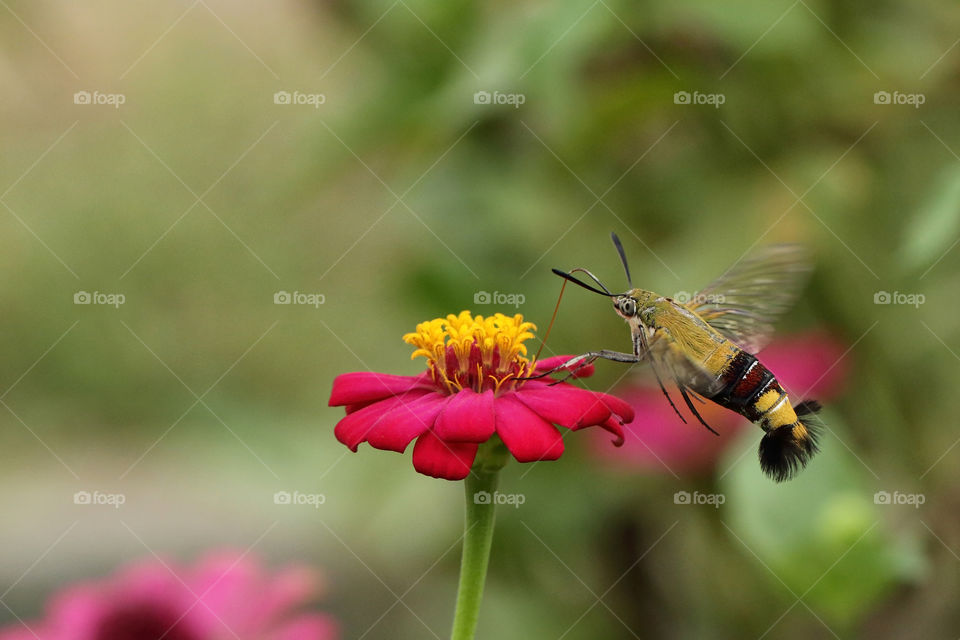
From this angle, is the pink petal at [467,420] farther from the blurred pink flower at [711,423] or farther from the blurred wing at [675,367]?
the blurred pink flower at [711,423]

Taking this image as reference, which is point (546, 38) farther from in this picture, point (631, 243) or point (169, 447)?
point (169, 447)

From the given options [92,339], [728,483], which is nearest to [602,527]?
[728,483]

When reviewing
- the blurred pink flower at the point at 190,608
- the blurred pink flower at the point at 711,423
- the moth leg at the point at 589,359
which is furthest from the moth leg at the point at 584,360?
the blurred pink flower at the point at 711,423

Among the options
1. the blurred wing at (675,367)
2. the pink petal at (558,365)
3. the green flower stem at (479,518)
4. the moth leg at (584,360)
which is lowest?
the green flower stem at (479,518)

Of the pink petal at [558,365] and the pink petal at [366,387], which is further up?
the pink petal at [558,365]

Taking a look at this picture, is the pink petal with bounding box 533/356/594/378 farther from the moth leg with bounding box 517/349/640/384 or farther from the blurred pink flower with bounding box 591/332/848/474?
the blurred pink flower with bounding box 591/332/848/474

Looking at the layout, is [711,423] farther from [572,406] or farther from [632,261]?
[572,406]
